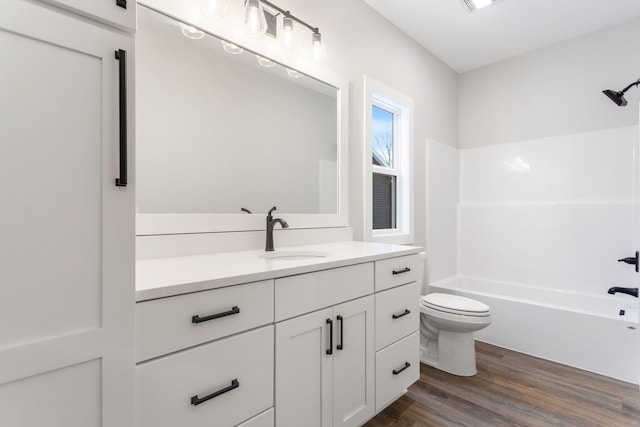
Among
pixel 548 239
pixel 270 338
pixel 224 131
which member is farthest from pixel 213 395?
pixel 548 239

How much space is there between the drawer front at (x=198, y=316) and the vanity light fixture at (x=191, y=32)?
3.78ft

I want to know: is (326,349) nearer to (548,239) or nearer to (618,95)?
(548,239)

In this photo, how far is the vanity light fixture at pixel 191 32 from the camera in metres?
1.32

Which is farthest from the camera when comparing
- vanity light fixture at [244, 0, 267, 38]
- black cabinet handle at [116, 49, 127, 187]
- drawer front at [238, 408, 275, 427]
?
vanity light fixture at [244, 0, 267, 38]

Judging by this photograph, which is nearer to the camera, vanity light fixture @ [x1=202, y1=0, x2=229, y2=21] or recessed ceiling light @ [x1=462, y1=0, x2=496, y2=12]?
vanity light fixture @ [x1=202, y1=0, x2=229, y2=21]

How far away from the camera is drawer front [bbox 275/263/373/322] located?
3.47ft

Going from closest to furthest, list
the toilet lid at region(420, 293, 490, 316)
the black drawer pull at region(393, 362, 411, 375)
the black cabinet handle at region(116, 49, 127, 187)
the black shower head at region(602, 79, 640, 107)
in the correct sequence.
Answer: the black cabinet handle at region(116, 49, 127, 187)
the black drawer pull at region(393, 362, 411, 375)
the toilet lid at region(420, 293, 490, 316)
the black shower head at region(602, 79, 640, 107)

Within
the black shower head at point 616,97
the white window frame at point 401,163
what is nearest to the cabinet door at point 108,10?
the white window frame at point 401,163

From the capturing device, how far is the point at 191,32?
4.40ft

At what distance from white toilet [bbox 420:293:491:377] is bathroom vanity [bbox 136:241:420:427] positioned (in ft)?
1.82

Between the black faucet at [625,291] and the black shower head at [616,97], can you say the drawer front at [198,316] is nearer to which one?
the black faucet at [625,291]

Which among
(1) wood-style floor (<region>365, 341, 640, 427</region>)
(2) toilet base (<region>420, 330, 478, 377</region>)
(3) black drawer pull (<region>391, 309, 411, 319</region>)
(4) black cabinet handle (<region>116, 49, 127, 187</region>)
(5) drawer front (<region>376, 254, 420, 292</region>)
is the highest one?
(4) black cabinet handle (<region>116, 49, 127, 187</region>)

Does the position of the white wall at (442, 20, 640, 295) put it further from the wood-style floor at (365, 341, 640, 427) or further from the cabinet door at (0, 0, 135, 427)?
the cabinet door at (0, 0, 135, 427)

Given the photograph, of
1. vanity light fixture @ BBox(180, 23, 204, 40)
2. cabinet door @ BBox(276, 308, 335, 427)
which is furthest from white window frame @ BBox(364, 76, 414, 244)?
vanity light fixture @ BBox(180, 23, 204, 40)
